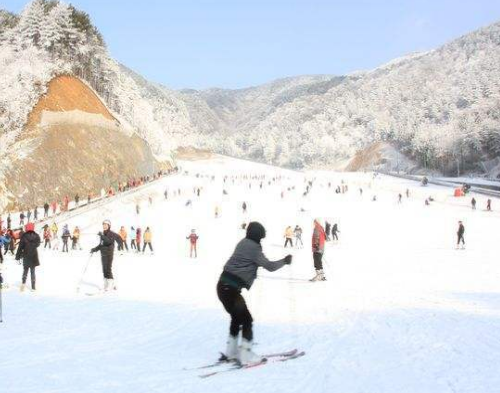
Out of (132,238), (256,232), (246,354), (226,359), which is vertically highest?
(256,232)

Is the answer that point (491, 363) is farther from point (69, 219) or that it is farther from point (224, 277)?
point (69, 219)

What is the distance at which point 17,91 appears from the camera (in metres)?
54.2

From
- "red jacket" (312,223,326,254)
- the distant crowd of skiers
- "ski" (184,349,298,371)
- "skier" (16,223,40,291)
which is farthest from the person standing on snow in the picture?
"ski" (184,349,298,371)

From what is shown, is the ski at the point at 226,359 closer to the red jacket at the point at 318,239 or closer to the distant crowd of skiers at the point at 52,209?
the red jacket at the point at 318,239

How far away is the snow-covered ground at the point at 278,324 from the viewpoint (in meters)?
5.34

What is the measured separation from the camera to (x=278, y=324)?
8.02m

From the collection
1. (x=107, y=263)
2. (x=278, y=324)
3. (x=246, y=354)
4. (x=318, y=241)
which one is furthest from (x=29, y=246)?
(x=246, y=354)

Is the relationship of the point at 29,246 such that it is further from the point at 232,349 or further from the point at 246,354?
the point at 246,354

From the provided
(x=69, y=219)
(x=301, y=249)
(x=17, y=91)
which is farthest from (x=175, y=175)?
(x=301, y=249)

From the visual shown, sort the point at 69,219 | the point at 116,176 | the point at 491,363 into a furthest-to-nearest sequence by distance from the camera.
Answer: the point at 116,176 → the point at 69,219 → the point at 491,363

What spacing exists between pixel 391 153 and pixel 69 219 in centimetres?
10697

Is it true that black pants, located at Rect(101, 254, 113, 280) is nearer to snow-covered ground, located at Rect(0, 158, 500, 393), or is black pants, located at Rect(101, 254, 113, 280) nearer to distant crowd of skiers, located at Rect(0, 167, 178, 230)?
snow-covered ground, located at Rect(0, 158, 500, 393)

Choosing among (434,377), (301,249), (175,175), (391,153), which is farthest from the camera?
(391,153)

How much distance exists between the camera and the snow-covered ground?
5.34m
